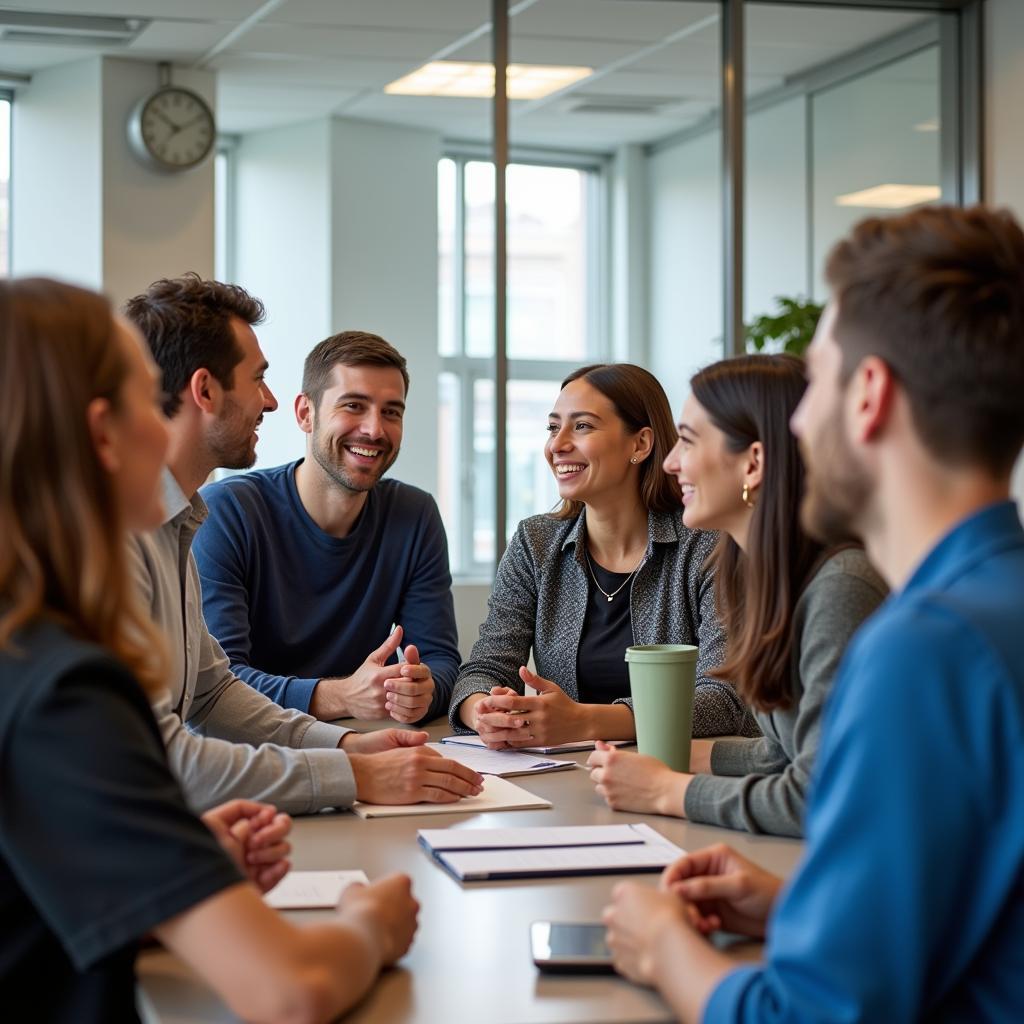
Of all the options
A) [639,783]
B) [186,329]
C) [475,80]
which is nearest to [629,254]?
[475,80]

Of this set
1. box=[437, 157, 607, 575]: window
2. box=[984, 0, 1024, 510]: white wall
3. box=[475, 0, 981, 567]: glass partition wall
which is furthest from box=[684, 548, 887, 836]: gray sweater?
box=[437, 157, 607, 575]: window

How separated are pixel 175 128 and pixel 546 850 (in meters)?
4.50

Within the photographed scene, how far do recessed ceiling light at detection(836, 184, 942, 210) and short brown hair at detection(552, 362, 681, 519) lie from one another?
2.89 metres

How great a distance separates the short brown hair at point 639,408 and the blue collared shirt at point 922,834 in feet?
6.15

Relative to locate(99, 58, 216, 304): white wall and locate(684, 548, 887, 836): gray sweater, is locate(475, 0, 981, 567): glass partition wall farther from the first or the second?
locate(684, 548, 887, 836): gray sweater

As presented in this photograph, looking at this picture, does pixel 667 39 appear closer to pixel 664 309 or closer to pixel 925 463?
pixel 664 309

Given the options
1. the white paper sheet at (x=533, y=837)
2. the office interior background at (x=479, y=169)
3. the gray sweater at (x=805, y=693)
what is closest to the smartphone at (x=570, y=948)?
the white paper sheet at (x=533, y=837)

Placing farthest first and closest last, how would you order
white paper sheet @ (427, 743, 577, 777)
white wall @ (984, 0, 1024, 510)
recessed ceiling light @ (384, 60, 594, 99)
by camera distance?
recessed ceiling light @ (384, 60, 594, 99), white wall @ (984, 0, 1024, 510), white paper sheet @ (427, 743, 577, 777)

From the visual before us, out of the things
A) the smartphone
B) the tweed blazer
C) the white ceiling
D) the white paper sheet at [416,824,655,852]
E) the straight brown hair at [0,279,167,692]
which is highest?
the white ceiling

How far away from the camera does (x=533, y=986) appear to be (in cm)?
116

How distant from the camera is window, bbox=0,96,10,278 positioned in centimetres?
579

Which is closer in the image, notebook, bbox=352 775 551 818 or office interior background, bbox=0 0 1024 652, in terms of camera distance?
notebook, bbox=352 775 551 818

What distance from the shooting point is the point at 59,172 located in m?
5.49

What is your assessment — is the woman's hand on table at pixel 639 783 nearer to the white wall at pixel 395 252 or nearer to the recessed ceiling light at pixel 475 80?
the recessed ceiling light at pixel 475 80
